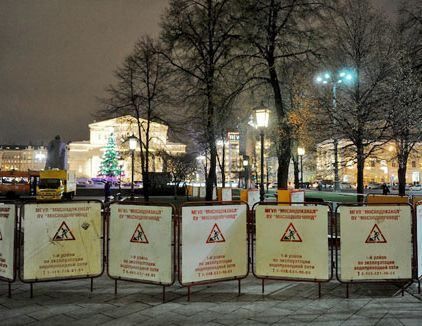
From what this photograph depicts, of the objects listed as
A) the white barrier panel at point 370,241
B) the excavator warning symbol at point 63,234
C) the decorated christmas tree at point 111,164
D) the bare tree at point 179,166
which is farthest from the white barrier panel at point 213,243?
the decorated christmas tree at point 111,164

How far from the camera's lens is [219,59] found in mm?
24641

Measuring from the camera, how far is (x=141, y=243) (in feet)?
23.6

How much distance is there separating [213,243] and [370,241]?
8.51 feet

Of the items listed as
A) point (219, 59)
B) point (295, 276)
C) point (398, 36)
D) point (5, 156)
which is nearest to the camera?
point (295, 276)

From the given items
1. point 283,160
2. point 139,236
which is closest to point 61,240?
point 139,236

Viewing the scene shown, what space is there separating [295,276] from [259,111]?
35.5ft

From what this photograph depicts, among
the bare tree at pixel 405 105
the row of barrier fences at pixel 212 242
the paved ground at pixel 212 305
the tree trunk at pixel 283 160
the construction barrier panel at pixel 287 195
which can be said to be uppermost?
the bare tree at pixel 405 105

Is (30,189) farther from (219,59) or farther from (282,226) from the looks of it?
(282,226)

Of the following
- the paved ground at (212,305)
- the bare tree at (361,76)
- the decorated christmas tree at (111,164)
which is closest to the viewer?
the paved ground at (212,305)

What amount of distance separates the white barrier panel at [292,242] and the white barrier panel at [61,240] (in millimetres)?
2849

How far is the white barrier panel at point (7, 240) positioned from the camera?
737cm

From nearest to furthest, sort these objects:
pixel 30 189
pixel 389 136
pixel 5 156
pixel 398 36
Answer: pixel 389 136 → pixel 398 36 → pixel 30 189 → pixel 5 156

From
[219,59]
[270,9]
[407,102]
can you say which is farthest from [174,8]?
[407,102]

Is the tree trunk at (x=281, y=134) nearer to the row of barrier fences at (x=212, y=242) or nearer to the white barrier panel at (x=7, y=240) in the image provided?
the row of barrier fences at (x=212, y=242)
